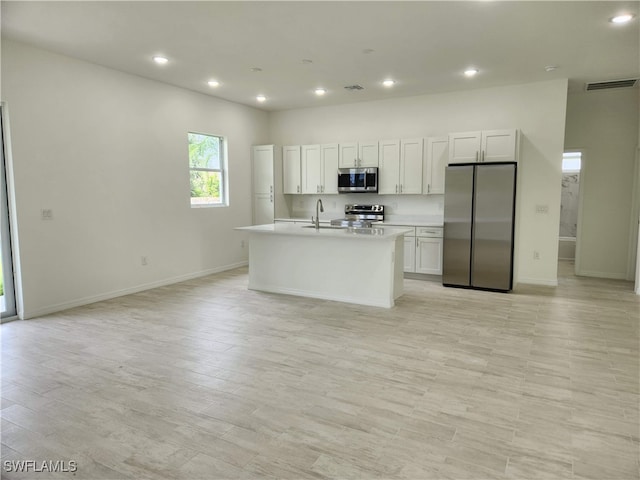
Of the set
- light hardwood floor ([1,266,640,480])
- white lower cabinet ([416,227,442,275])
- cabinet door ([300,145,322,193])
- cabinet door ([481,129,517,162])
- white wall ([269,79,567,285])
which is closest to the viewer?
light hardwood floor ([1,266,640,480])

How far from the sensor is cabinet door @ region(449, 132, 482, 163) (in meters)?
5.86

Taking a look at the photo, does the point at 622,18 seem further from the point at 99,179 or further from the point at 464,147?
the point at 99,179

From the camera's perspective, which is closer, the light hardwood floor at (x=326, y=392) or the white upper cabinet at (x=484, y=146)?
the light hardwood floor at (x=326, y=392)

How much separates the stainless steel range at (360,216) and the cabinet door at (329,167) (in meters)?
0.44

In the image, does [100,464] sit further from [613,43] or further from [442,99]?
[442,99]

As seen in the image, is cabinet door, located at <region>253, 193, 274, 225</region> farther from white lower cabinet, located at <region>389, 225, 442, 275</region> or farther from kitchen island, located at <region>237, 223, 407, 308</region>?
white lower cabinet, located at <region>389, 225, 442, 275</region>

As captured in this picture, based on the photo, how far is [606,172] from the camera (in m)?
6.60

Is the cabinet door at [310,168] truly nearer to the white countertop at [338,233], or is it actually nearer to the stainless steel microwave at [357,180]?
the stainless steel microwave at [357,180]

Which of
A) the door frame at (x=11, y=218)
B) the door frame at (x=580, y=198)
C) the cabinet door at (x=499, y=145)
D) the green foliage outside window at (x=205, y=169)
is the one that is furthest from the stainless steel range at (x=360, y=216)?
the door frame at (x=11, y=218)

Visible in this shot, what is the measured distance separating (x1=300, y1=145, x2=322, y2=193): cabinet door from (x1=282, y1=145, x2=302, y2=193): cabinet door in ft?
0.35

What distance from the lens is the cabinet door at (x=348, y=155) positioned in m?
7.05

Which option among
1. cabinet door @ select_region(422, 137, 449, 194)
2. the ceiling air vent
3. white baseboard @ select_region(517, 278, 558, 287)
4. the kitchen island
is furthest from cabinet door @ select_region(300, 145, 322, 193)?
the ceiling air vent

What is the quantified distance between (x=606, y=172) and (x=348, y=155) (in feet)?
13.3

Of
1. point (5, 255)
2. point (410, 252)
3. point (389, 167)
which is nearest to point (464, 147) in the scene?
point (389, 167)
